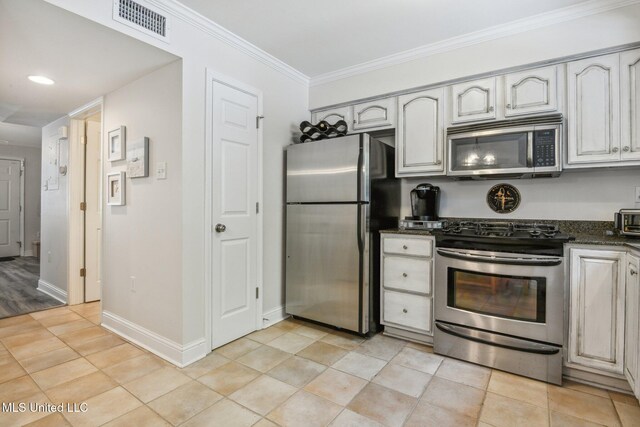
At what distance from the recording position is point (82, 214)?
3.64m

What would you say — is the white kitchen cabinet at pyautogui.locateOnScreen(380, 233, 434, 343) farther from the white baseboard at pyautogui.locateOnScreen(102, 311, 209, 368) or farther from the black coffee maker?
the white baseboard at pyautogui.locateOnScreen(102, 311, 209, 368)

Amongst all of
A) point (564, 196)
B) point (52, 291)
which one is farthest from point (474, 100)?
point (52, 291)

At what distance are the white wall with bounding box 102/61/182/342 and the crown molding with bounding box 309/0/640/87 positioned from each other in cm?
170

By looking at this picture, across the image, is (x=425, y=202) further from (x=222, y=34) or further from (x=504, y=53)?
(x=222, y=34)

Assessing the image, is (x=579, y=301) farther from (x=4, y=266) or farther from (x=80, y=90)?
(x=4, y=266)

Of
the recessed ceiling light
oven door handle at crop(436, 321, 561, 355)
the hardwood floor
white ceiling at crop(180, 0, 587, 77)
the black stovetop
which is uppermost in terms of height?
white ceiling at crop(180, 0, 587, 77)

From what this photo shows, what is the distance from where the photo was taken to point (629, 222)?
2.10 m

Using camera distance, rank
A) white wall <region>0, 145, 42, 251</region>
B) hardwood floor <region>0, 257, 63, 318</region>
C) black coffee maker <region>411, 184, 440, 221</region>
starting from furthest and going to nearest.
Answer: white wall <region>0, 145, 42, 251</region>
hardwood floor <region>0, 257, 63, 318</region>
black coffee maker <region>411, 184, 440, 221</region>

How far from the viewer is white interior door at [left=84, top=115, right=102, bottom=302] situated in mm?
3672

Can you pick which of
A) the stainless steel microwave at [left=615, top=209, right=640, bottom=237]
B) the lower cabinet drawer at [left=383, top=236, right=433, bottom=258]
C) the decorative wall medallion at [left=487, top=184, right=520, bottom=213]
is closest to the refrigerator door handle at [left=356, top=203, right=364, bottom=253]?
the lower cabinet drawer at [left=383, top=236, right=433, bottom=258]

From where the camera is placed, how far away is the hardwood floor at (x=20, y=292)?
3453 millimetres

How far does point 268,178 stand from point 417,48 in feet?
5.79

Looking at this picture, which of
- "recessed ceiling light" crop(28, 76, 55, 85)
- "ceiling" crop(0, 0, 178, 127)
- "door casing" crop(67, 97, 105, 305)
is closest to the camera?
"ceiling" crop(0, 0, 178, 127)

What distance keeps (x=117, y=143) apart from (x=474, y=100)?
3058mm
